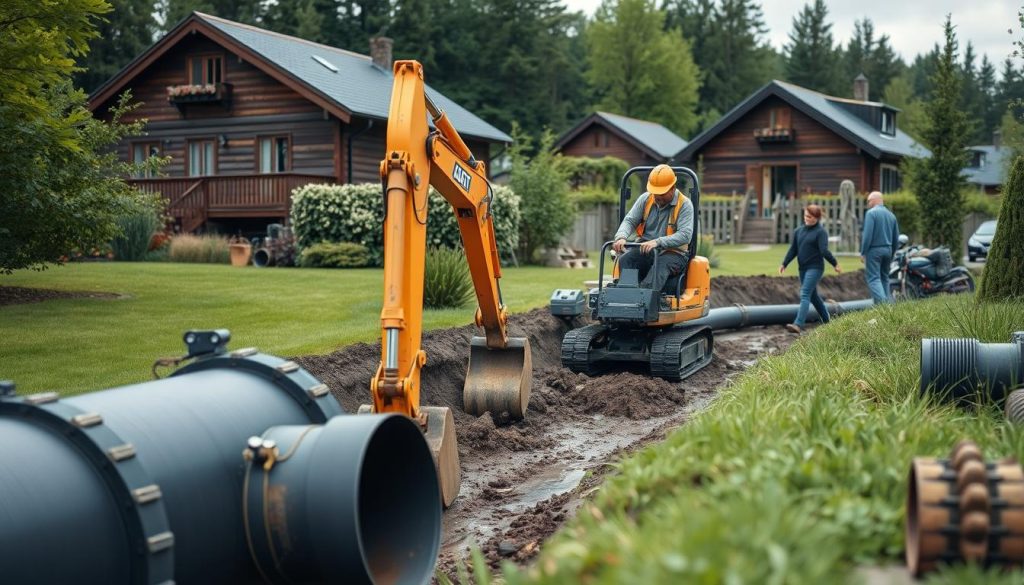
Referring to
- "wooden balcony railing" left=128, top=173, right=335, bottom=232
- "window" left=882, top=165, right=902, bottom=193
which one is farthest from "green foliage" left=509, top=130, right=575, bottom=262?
"window" left=882, top=165, right=902, bottom=193

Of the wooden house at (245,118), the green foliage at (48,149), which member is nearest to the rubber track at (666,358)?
the green foliage at (48,149)

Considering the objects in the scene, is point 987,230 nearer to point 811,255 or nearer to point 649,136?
point 649,136

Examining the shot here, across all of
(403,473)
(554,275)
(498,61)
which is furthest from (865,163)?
(403,473)

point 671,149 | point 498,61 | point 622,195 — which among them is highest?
point 498,61

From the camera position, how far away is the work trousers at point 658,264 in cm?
1221

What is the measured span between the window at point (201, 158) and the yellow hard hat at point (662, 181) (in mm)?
22329

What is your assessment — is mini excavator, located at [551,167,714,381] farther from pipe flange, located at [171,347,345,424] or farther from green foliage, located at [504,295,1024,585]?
pipe flange, located at [171,347,345,424]

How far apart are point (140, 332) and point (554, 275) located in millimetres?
10823

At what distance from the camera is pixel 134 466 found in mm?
4371

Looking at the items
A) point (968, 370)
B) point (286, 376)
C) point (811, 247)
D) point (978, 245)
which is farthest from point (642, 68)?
point (286, 376)

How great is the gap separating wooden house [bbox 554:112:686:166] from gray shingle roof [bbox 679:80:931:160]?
211 inches

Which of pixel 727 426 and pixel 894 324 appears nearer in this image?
pixel 727 426

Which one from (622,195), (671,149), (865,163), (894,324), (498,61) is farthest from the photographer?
(498,61)

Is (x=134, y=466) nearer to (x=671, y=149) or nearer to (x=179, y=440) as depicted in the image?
(x=179, y=440)
